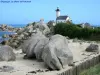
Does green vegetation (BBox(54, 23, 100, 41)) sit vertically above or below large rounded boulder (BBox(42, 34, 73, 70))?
below

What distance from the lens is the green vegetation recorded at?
39.8 metres

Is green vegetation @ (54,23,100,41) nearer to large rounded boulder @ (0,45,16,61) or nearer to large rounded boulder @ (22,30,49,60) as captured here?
large rounded boulder @ (22,30,49,60)

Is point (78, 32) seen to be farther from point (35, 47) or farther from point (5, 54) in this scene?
point (5, 54)

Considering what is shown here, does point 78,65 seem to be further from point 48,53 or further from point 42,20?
point 42,20

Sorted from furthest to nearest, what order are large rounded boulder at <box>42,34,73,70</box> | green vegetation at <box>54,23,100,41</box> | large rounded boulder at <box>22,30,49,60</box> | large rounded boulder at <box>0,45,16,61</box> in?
green vegetation at <box>54,23,100,41</box>
large rounded boulder at <box>22,30,49,60</box>
large rounded boulder at <box>0,45,16,61</box>
large rounded boulder at <box>42,34,73,70</box>

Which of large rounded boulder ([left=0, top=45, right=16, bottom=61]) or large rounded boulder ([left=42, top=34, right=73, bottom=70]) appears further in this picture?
large rounded boulder ([left=0, top=45, right=16, bottom=61])

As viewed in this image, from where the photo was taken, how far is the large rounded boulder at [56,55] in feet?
49.4

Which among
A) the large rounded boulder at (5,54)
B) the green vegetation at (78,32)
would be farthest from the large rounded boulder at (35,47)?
the green vegetation at (78,32)

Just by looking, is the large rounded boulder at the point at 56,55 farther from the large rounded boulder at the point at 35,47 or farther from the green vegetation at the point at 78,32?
the green vegetation at the point at 78,32

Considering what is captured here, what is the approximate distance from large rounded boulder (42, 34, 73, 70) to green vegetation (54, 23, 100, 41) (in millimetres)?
23123

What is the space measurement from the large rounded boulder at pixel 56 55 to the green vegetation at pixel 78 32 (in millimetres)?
23123

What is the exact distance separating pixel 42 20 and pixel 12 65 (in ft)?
82.0

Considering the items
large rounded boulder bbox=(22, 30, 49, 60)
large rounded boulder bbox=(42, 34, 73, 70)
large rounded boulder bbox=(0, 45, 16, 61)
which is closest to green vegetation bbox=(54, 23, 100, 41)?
large rounded boulder bbox=(22, 30, 49, 60)

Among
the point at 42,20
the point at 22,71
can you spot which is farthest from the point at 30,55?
the point at 42,20
